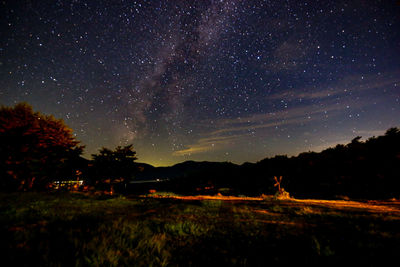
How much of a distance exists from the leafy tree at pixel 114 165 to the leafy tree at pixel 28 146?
5098 mm

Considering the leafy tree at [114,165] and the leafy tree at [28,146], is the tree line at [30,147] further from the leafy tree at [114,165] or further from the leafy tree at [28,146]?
the leafy tree at [114,165]

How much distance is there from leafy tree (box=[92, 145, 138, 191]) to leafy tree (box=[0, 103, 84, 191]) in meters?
5.10

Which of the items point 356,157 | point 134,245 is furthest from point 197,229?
point 356,157

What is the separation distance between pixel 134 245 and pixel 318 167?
2520 centimetres

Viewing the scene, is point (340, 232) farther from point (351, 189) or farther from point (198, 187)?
point (198, 187)

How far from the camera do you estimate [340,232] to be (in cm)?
423

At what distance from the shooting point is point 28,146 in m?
16.6

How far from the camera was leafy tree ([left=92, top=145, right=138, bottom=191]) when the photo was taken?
24797 mm

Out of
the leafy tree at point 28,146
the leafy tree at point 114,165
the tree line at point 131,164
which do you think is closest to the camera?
the leafy tree at point 28,146

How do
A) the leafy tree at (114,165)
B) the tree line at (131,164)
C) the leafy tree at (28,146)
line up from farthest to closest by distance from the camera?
1. the leafy tree at (114,165)
2. the tree line at (131,164)
3. the leafy tree at (28,146)

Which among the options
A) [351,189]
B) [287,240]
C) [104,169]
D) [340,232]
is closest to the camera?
[287,240]

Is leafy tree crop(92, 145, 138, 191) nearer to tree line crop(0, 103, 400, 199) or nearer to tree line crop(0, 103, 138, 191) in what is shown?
tree line crop(0, 103, 400, 199)

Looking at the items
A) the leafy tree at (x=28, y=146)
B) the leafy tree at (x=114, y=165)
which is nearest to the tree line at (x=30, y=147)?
the leafy tree at (x=28, y=146)

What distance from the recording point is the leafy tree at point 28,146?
618 inches
